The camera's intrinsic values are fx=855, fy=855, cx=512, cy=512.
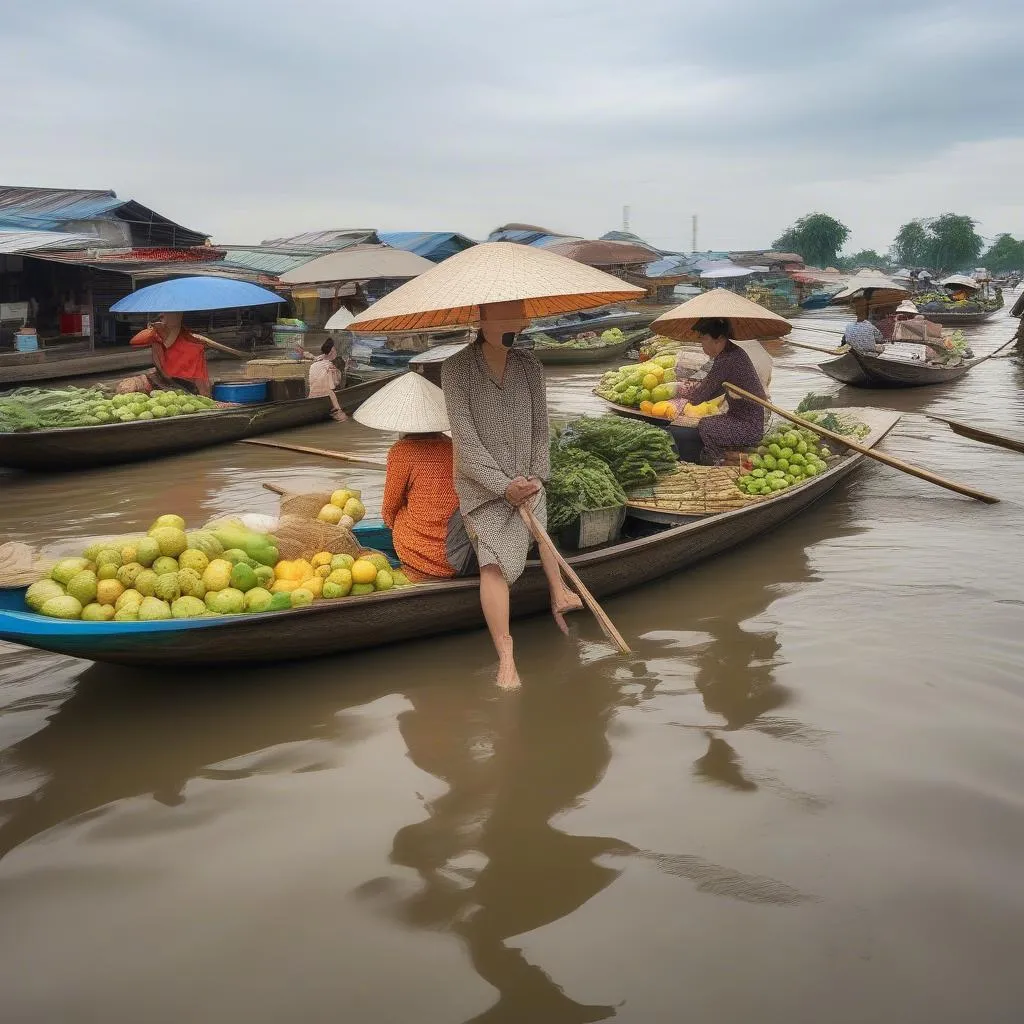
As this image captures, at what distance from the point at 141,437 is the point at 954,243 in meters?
87.7

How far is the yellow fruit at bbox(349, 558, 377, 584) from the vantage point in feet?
11.9

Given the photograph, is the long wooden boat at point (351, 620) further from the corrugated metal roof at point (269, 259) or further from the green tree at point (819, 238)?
the green tree at point (819, 238)

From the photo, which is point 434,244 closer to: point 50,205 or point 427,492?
point 50,205

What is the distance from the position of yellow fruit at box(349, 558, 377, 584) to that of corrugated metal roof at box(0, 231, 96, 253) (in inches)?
416

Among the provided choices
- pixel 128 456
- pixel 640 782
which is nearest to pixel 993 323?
pixel 128 456

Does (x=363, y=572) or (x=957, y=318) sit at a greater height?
(x=957, y=318)

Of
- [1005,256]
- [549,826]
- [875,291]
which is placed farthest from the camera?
[1005,256]

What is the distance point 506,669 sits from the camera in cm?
352

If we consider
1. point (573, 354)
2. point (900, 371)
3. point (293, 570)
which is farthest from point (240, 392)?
point (900, 371)

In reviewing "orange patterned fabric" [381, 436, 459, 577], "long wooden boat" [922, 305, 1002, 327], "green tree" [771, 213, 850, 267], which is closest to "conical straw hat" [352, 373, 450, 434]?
"orange patterned fabric" [381, 436, 459, 577]

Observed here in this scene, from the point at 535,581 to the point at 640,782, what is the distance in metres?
1.26

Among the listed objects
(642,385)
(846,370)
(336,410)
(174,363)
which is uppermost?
(174,363)

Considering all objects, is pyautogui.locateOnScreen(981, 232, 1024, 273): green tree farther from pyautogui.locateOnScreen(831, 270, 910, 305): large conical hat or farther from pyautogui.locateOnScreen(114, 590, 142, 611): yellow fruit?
pyautogui.locateOnScreen(114, 590, 142, 611): yellow fruit

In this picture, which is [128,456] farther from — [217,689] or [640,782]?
[640,782]
